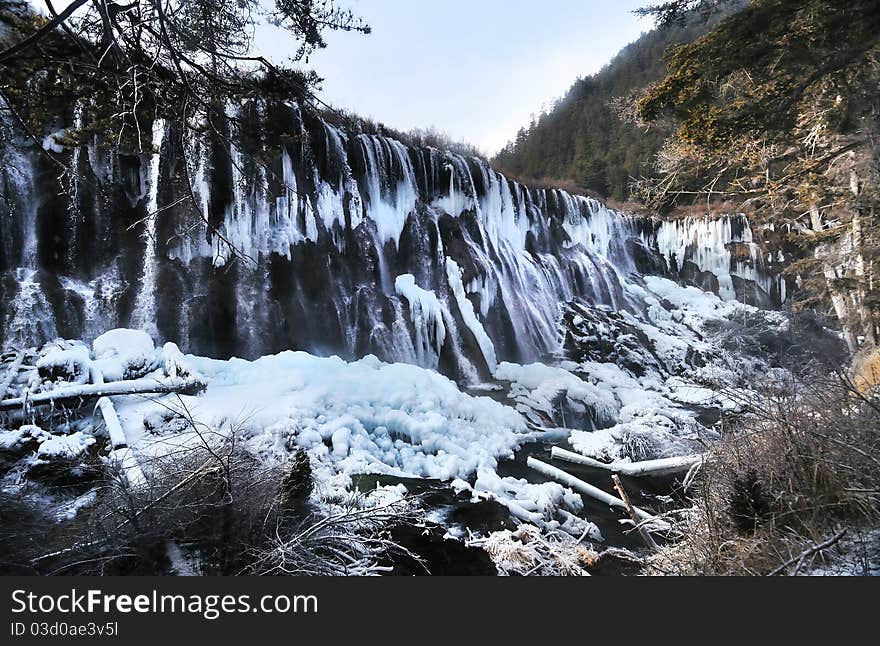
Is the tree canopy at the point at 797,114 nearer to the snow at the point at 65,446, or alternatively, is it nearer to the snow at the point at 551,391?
the snow at the point at 551,391

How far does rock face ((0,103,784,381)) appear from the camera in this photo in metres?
7.19

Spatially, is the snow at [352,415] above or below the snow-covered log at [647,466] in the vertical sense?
above

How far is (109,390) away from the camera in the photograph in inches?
200

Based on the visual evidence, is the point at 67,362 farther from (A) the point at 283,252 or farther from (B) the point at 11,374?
(A) the point at 283,252

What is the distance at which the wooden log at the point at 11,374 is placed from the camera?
187 inches

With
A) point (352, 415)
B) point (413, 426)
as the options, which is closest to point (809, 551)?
point (413, 426)

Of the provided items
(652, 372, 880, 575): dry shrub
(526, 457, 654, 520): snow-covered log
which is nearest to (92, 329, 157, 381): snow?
(526, 457, 654, 520): snow-covered log

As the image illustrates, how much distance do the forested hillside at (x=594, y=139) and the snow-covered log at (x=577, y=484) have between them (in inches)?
1232

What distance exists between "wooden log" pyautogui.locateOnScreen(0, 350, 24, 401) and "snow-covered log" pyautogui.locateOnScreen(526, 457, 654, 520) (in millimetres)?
6736

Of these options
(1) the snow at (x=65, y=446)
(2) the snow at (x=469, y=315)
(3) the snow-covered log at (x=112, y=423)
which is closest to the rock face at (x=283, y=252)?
(2) the snow at (x=469, y=315)

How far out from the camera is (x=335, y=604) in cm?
176

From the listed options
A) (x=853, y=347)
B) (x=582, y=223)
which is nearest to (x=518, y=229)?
(x=582, y=223)

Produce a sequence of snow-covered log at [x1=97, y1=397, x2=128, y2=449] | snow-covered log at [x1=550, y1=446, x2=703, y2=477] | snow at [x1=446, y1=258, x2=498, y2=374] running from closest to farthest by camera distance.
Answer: snow-covered log at [x1=97, y1=397, x2=128, y2=449], snow-covered log at [x1=550, y1=446, x2=703, y2=477], snow at [x1=446, y1=258, x2=498, y2=374]

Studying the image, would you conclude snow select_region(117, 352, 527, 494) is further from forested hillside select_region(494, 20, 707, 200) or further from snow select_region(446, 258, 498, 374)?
forested hillside select_region(494, 20, 707, 200)
